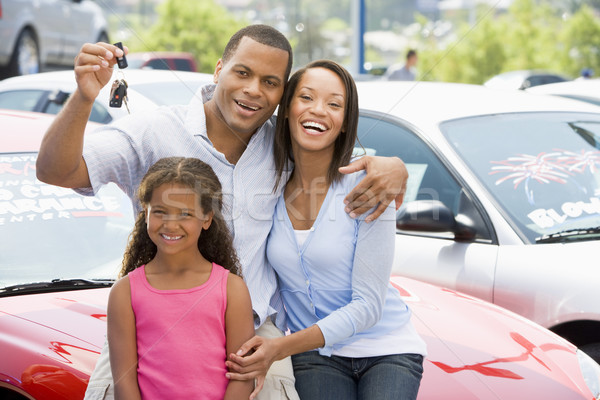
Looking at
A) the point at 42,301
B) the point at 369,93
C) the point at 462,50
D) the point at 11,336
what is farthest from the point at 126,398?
the point at 462,50

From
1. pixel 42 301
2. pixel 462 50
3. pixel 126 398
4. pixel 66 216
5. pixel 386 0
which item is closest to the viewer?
pixel 126 398

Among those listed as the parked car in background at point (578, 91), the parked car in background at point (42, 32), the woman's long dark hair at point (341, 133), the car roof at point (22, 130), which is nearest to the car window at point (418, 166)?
the woman's long dark hair at point (341, 133)

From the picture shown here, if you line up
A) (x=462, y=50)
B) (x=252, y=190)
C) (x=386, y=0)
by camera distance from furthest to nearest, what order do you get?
(x=386, y=0) < (x=462, y=50) < (x=252, y=190)

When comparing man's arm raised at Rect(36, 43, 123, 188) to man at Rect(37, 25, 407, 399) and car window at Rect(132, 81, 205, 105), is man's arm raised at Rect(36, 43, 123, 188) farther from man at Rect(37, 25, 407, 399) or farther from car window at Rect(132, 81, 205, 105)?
car window at Rect(132, 81, 205, 105)

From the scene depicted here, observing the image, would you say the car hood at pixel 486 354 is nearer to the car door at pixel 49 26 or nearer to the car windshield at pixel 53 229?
the car windshield at pixel 53 229

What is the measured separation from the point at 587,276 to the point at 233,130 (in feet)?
5.97

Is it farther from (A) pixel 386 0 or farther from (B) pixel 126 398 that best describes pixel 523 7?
(A) pixel 386 0

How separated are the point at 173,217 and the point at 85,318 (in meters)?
0.75

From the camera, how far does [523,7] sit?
34406mm

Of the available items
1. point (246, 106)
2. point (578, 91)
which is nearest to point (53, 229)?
point (246, 106)

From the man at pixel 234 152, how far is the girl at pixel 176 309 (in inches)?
5.5

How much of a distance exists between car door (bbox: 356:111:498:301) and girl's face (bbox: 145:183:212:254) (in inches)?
59.6

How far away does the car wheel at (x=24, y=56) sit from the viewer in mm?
10133

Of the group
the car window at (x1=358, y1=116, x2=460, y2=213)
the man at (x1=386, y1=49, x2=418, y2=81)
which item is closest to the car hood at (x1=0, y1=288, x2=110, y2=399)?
the car window at (x1=358, y1=116, x2=460, y2=213)
